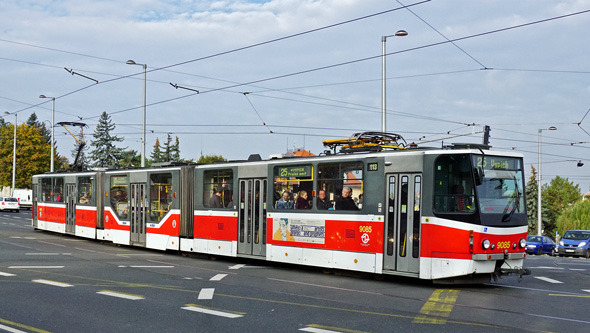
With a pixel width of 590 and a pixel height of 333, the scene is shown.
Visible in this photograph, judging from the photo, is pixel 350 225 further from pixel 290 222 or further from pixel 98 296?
pixel 98 296

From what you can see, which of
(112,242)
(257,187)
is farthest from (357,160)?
(112,242)

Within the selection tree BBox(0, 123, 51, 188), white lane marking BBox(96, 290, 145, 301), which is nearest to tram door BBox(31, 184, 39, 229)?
white lane marking BBox(96, 290, 145, 301)

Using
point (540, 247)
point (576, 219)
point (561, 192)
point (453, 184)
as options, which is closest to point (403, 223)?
point (453, 184)

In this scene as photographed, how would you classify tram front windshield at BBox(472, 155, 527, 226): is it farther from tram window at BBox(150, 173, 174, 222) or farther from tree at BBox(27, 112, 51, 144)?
tree at BBox(27, 112, 51, 144)

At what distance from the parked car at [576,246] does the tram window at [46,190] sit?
26.0 m

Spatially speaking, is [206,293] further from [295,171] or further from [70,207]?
[70,207]

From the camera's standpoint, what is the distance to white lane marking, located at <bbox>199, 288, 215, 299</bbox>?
11406 mm

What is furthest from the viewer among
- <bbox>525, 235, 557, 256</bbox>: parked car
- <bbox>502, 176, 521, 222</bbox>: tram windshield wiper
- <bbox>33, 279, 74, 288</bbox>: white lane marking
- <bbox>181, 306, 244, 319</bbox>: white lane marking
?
<bbox>525, 235, 557, 256</bbox>: parked car

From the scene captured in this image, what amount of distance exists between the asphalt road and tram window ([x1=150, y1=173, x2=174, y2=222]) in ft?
13.4

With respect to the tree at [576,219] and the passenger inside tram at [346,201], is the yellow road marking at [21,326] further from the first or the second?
the tree at [576,219]

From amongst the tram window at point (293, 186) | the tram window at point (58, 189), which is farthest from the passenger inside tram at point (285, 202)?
the tram window at point (58, 189)

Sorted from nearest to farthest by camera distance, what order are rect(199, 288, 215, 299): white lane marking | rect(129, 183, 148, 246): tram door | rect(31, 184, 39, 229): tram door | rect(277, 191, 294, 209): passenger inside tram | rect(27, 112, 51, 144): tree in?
rect(199, 288, 215, 299): white lane marking → rect(277, 191, 294, 209): passenger inside tram → rect(129, 183, 148, 246): tram door → rect(31, 184, 39, 229): tram door → rect(27, 112, 51, 144): tree

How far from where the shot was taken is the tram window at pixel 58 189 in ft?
97.1

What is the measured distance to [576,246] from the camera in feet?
109
